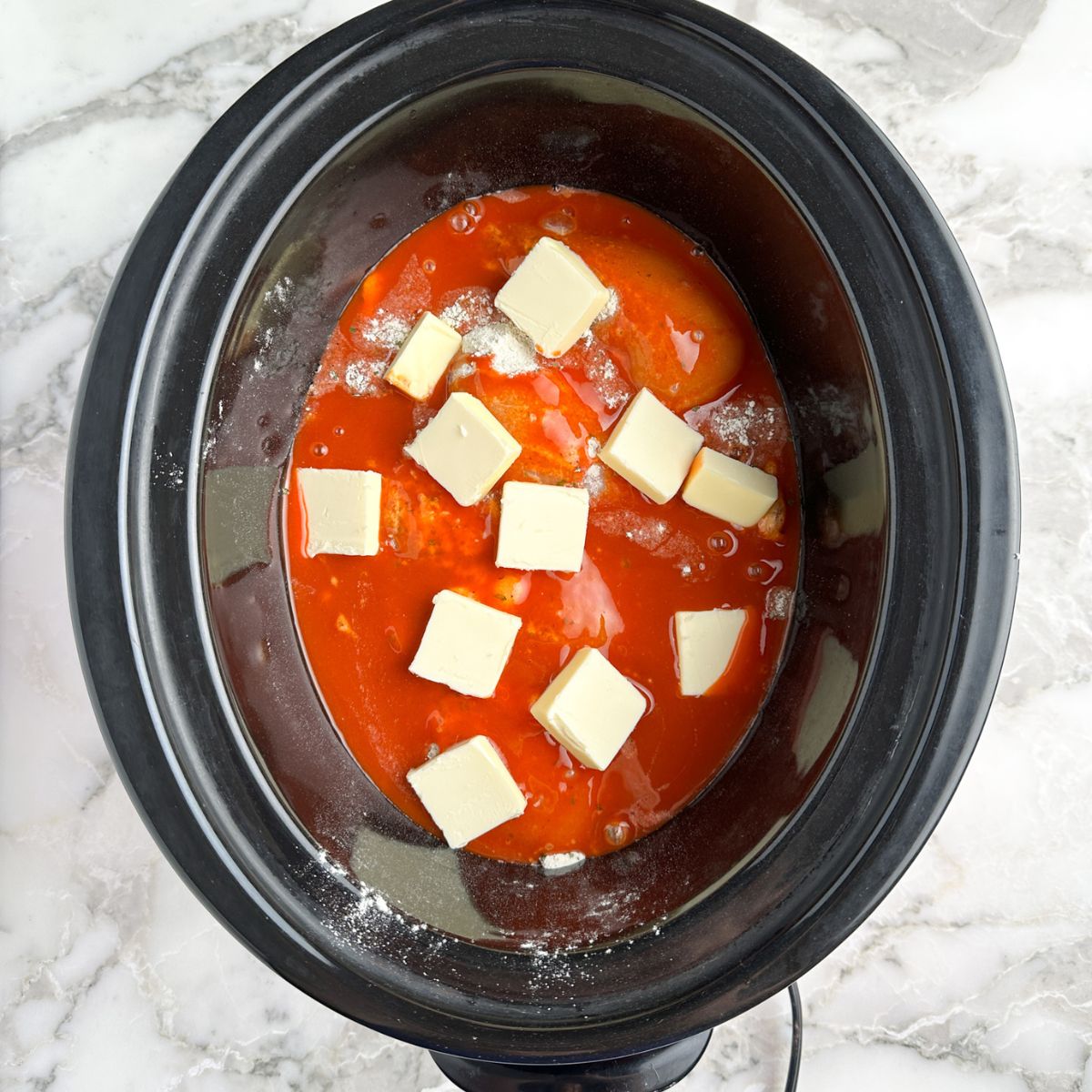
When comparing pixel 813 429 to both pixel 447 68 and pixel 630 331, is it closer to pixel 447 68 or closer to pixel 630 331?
pixel 630 331

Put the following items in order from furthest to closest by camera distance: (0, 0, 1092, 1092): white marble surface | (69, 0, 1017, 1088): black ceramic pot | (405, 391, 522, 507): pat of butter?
(0, 0, 1092, 1092): white marble surface
(405, 391, 522, 507): pat of butter
(69, 0, 1017, 1088): black ceramic pot

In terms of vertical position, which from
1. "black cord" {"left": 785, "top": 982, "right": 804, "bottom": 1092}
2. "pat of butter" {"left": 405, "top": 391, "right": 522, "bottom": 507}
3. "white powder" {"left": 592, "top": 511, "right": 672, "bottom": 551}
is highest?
"pat of butter" {"left": 405, "top": 391, "right": 522, "bottom": 507}

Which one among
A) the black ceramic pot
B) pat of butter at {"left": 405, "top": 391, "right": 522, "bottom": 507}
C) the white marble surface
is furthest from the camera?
the white marble surface

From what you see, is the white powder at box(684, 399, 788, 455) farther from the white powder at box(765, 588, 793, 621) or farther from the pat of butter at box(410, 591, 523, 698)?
the pat of butter at box(410, 591, 523, 698)

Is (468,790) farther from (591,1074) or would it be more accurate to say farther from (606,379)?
(606,379)

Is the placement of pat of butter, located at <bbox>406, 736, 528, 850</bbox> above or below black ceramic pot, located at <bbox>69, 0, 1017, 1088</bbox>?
below

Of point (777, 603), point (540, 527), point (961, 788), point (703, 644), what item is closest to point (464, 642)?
point (540, 527)

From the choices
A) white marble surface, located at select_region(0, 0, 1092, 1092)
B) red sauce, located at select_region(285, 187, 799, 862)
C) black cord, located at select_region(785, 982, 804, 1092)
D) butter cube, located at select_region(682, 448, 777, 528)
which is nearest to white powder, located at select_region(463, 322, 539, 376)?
red sauce, located at select_region(285, 187, 799, 862)

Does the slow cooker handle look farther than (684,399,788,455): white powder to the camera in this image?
No
